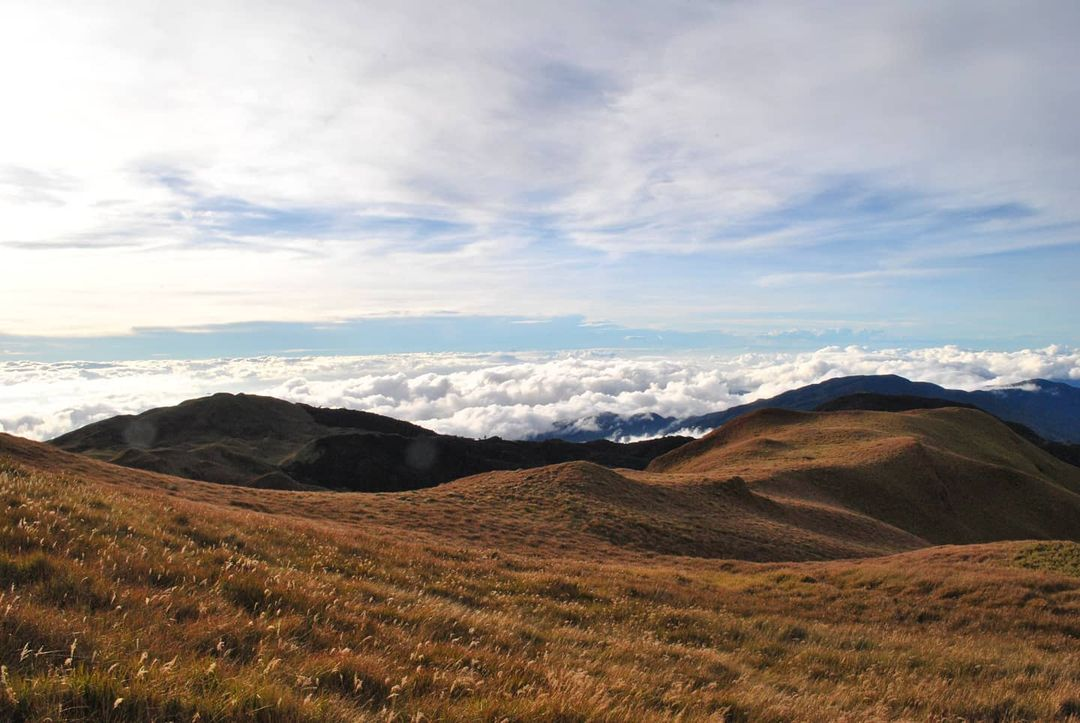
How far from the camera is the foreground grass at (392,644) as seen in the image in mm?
4035

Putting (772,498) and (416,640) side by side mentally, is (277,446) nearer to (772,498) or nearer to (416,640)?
(772,498)

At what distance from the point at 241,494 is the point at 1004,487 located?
92.4m

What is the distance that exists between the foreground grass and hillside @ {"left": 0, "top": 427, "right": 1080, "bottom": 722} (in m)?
0.03

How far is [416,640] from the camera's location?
6605mm

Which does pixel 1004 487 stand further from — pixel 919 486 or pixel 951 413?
pixel 951 413

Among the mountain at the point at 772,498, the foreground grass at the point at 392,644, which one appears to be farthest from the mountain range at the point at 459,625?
the mountain at the point at 772,498

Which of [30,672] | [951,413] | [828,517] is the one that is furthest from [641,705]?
[951,413]

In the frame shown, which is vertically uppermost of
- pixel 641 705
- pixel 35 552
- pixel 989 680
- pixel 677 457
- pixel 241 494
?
pixel 35 552

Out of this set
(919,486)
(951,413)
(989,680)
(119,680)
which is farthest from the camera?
(951,413)

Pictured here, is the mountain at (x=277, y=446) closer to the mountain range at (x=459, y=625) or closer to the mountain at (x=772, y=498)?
the mountain at (x=772, y=498)

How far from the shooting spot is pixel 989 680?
380 inches

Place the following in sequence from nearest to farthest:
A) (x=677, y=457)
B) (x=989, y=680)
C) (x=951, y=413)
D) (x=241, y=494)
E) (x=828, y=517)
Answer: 1. (x=989, y=680)
2. (x=241, y=494)
3. (x=828, y=517)
4. (x=677, y=457)
5. (x=951, y=413)

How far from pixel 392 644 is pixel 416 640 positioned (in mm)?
424

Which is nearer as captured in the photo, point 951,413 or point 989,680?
point 989,680
